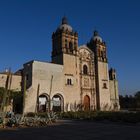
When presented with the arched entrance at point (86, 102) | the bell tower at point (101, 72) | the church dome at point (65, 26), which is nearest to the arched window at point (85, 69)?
the bell tower at point (101, 72)

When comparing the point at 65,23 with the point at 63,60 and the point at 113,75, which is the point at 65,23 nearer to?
the point at 63,60

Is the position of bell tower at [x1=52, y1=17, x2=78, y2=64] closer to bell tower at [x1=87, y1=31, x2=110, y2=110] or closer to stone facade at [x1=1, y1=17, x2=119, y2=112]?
stone facade at [x1=1, y1=17, x2=119, y2=112]

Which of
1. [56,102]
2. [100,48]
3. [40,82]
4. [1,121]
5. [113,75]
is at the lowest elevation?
[1,121]

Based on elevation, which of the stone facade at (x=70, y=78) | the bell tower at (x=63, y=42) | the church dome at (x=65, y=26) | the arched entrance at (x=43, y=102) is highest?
the church dome at (x=65, y=26)

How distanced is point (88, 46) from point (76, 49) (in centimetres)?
750

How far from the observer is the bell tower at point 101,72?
4203 centimetres

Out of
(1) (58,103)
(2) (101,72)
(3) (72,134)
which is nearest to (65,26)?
(2) (101,72)

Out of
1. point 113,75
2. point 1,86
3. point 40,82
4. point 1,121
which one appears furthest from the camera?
point 113,75

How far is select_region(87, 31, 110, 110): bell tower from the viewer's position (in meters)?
42.0

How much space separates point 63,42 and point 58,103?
34.0ft

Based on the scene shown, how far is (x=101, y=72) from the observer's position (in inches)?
1711

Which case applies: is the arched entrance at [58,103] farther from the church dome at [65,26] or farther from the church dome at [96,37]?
the church dome at [96,37]

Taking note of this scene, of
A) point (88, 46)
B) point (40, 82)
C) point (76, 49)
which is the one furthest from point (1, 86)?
point (88, 46)

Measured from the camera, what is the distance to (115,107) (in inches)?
1809
